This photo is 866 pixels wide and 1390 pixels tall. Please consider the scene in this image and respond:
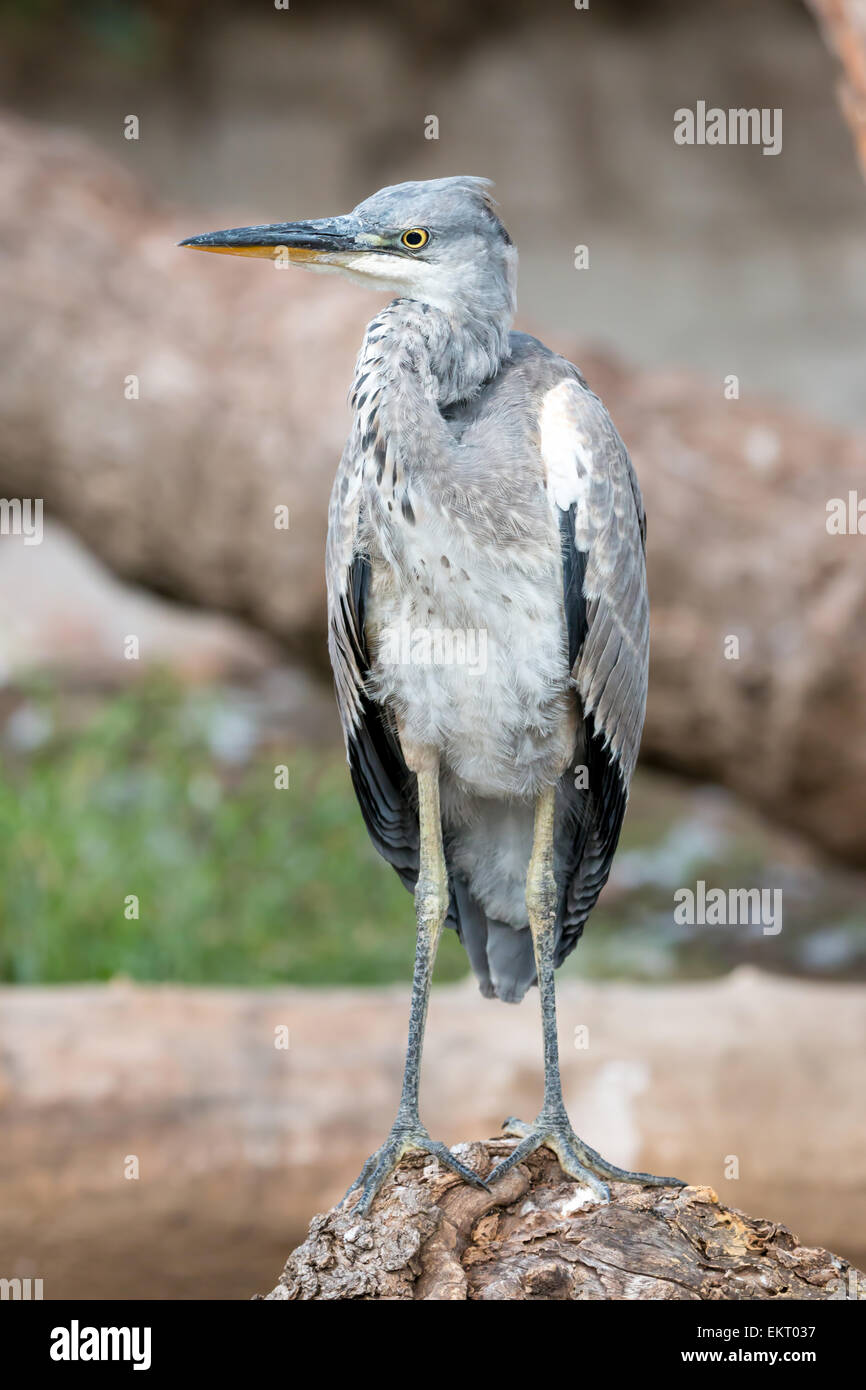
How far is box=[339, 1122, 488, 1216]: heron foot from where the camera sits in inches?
73.6

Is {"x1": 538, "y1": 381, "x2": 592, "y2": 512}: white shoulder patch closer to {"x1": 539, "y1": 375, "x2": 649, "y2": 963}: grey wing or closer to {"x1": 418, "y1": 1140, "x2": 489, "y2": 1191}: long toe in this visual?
{"x1": 539, "y1": 375, "x2": 649, "y2": 963}: grey wing

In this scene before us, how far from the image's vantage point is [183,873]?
474cm

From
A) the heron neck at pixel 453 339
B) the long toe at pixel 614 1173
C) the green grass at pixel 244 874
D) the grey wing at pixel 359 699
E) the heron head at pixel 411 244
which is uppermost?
the heron head at pixel 411 244

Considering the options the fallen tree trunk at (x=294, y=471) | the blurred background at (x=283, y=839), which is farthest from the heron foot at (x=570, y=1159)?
the fallen tree trunk at (x=294, y=471)

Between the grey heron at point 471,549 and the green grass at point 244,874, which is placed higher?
the grey heron at point 471,549

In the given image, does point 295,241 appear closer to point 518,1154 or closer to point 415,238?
point 415,238

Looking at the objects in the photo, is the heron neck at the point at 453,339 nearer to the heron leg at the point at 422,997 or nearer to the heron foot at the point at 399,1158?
the heron leg at the point at 422,997

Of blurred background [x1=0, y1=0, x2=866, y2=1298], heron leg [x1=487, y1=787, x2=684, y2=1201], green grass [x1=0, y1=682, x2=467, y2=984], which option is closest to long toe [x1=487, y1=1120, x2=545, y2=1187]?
heron leg [x1=487, y1=787, x2=684, y2=1201]

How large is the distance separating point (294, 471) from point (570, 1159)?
7.35ft

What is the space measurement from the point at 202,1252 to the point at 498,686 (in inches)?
68.5

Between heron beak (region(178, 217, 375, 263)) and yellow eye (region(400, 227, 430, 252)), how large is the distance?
43 millimetres

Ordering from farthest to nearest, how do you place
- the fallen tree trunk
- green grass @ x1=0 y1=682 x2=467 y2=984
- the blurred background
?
1. green grass @ x1=0 y1=682 x2=467 y2=984
2. the fallen tree trunk
3. the blurred background

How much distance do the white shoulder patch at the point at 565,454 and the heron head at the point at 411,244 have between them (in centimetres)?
17

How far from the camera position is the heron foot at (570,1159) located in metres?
1.90
